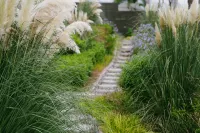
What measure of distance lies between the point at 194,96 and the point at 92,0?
9446 mm

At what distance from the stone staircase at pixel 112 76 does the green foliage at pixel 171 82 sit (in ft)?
2.55

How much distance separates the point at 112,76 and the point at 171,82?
4.19 metres

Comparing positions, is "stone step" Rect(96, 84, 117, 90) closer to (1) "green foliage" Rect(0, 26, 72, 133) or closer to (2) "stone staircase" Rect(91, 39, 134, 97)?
(2) "stone staircase" Rect(91, 39, 134, 97)

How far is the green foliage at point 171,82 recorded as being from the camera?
5.35 meters

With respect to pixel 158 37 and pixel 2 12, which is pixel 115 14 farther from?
pixel 2 12

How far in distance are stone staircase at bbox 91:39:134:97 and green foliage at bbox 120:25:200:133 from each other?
778mm

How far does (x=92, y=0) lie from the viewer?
47.5 ft

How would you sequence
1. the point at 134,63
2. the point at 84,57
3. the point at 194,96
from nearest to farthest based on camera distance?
the point at 194,96 → the point at 134,63 → the point at 84,57

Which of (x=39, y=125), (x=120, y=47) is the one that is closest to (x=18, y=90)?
(x=39, y=125)

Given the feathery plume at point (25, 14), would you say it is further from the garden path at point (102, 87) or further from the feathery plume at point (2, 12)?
the garden path at point (102, 87)

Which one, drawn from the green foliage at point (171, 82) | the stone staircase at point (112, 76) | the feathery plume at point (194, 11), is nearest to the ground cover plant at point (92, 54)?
the stone staircase at point (112, 76)

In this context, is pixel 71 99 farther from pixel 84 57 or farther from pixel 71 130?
pixel 84 57

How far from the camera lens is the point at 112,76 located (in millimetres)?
9578

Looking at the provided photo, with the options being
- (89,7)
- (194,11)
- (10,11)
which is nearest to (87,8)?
(89,7)
